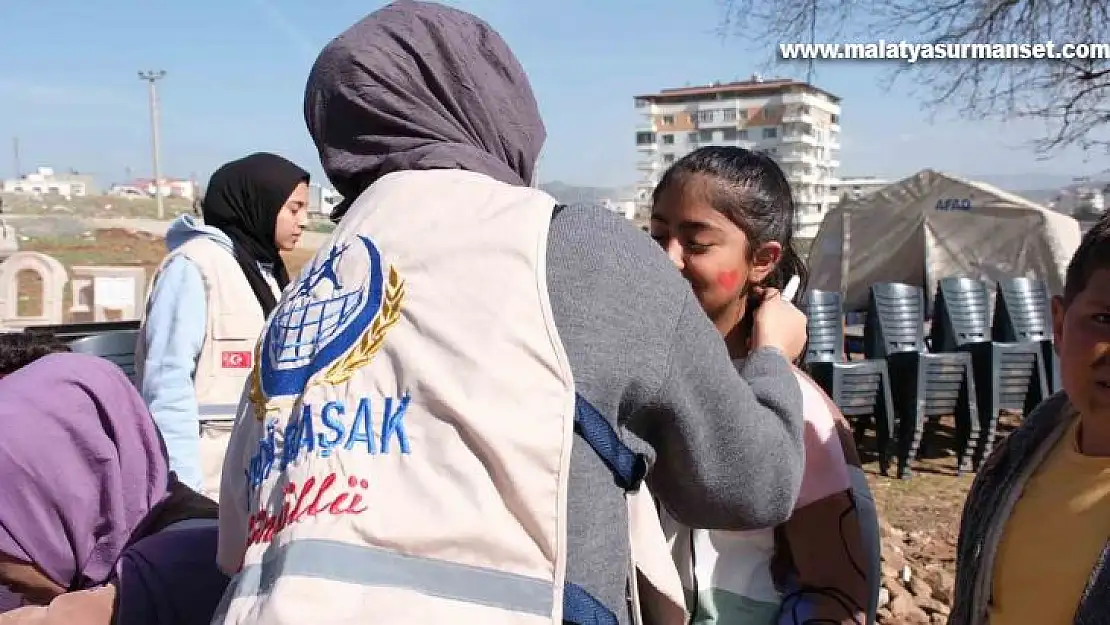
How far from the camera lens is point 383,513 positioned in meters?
0.82

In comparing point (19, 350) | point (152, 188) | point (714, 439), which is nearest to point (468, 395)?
point (714, 439)

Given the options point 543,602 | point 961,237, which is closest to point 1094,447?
point 543,602

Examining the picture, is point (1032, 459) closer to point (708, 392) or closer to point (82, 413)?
point (708, 392)

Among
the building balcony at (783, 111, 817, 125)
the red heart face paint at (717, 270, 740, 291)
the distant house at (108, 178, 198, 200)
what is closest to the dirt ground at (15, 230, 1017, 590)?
the red heart face paint at (717, 270, 740, 291)

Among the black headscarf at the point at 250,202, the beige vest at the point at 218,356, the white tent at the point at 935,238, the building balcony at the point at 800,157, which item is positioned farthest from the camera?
the building balcony at the point at 800,157

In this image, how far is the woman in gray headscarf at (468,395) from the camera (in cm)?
82

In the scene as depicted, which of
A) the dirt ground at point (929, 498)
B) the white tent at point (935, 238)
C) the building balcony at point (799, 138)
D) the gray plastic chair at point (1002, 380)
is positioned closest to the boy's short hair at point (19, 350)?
the dirt ground at point (929, 498)

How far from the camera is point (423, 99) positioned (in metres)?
1.08

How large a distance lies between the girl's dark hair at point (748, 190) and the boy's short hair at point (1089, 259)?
497 mm

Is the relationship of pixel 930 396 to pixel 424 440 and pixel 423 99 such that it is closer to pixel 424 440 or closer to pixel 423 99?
pixel 423 99

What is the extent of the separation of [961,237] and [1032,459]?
481 inches

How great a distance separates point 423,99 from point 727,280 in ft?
2.44

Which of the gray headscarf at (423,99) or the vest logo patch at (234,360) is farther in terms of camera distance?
the vest logo patch at (234,360)

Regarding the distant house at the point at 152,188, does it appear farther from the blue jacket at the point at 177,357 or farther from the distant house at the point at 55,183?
the blue jacket at the point at 177,357
